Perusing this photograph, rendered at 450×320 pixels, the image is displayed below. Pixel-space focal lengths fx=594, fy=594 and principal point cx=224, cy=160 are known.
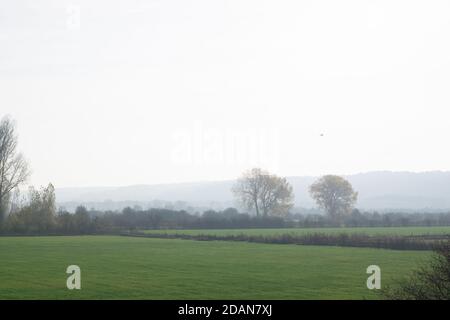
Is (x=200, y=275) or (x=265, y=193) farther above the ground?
(x=265, y=193)

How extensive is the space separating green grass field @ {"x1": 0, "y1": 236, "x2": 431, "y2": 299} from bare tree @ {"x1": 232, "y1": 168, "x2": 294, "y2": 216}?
90267 mm

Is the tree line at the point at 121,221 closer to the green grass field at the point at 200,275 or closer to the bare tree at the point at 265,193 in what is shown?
the bare tree at the point at 265,193

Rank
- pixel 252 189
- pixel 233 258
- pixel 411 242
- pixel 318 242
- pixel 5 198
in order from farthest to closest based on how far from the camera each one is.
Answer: pixel 252 189 < pixel 5 198 < pixel 318 242 < pixel 411 242 < pixel 233 258

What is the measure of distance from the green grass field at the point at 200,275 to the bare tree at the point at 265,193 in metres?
90.3

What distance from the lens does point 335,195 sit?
14312cm

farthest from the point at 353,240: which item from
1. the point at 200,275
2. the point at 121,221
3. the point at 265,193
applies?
the point at 265,193

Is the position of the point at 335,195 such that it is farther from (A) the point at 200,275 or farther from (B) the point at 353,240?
(A) the point at 200,275

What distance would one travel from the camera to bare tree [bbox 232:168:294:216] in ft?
454

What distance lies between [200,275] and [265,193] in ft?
352
